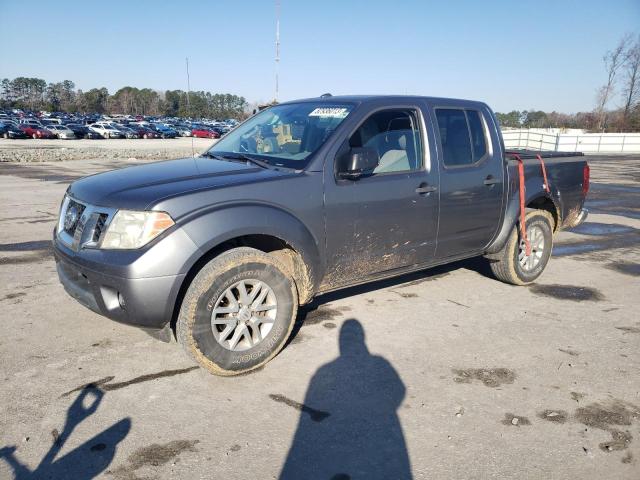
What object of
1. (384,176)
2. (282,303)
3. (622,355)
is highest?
(384,176)

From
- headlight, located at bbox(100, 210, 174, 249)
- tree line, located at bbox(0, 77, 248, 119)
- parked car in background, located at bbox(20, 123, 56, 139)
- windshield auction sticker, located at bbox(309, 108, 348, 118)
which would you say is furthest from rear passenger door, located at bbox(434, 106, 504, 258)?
tree line, located at bbox(0, 77, 248, 119)

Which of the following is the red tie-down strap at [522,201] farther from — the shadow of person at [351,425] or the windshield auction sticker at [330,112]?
the shadow of person at [351,425]

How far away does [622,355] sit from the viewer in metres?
3.97

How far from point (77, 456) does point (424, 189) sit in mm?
3151

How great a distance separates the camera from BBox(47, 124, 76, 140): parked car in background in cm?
4634

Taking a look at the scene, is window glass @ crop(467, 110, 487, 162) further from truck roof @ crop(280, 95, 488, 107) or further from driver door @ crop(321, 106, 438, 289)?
driver door @ crop(321, 106, 438, 289)

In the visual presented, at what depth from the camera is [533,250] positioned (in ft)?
18.6

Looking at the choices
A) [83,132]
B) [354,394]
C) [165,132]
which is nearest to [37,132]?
[83,132]

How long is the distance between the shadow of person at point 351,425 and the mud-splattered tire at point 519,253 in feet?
7.74

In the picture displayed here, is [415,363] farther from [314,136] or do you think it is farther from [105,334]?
[105,334]

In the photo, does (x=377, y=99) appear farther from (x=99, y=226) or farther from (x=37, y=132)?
(x=37, y=132)

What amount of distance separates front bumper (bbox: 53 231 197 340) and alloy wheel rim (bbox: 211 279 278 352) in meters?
0.34

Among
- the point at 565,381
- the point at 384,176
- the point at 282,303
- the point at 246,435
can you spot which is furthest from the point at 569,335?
the point at 246,435

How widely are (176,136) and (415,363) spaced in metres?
59.2
